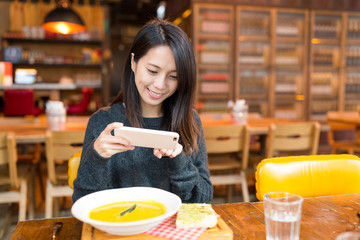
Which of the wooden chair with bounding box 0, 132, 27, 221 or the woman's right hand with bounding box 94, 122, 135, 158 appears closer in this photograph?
the woman's right hand with bounding box 94, 122, 135, 158

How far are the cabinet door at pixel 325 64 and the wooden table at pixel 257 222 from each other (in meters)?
5.76

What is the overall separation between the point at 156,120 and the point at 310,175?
704 millimetres

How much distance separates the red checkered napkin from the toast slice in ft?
0.04

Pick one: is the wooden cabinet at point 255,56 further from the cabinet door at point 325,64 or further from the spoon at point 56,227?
the spoon at point 56,227

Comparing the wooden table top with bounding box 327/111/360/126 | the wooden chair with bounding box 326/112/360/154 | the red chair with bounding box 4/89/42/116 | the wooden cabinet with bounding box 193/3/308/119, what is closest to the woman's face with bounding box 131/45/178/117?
the wooden chair with bounding box 326/112/360/154

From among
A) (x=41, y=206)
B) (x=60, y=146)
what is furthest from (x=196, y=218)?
(x=41, y=206)

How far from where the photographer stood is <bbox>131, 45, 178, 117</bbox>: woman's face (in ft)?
4.10

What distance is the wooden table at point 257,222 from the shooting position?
83 cm

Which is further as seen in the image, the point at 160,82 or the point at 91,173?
the point at 160,82

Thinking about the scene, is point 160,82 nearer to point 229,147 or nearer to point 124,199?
point 124,199

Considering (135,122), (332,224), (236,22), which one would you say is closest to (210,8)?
(236,22)

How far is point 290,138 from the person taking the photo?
288 cm

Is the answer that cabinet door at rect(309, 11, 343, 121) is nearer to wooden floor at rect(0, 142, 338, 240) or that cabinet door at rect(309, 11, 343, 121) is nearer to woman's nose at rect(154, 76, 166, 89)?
wooden floor at rect(0, 142, 338, 240)

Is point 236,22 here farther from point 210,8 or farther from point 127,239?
point 127,239
